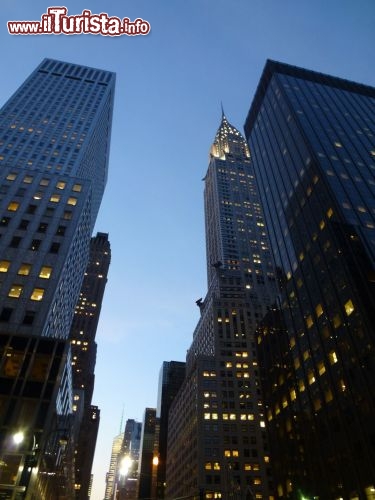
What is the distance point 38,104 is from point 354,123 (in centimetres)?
8979

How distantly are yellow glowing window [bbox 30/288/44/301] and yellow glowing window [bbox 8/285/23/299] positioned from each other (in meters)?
1.80

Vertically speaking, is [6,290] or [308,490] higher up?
[6,290]

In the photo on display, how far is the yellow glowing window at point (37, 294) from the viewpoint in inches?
2205

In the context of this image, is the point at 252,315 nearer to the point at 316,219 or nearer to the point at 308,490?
the point at 316,219

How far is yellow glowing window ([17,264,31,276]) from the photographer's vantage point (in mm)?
58219

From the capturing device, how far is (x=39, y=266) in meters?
59.8

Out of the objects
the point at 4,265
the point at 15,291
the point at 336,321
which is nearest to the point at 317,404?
the point at 336,321

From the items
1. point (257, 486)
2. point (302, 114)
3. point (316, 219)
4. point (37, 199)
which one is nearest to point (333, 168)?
A: point (316, 219)

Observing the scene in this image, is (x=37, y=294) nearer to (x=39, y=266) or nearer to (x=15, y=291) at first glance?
(x=15, y=291)

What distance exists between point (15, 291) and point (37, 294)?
9.79 ft

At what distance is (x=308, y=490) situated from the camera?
62.8m

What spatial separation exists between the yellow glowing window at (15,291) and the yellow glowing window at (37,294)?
1797 millimetres

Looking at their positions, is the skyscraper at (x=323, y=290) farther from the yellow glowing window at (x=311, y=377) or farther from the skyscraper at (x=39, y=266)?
the skyscraper at (x=39, y=266)

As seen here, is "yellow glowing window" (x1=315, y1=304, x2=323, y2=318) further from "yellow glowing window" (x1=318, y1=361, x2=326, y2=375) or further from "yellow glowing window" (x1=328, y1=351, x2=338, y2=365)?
"yellow glowing window" (x1=318, y1=361, x2=326, y2=375)
